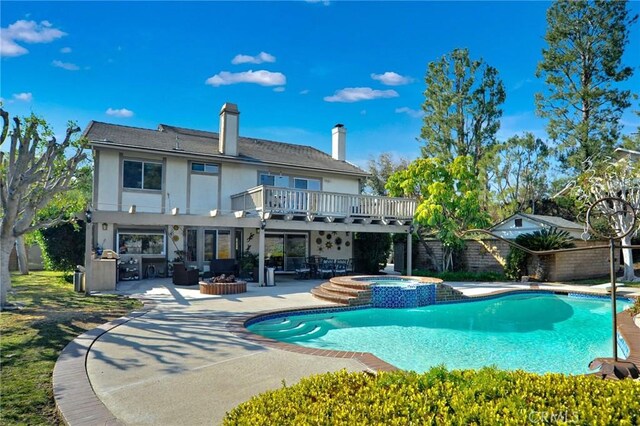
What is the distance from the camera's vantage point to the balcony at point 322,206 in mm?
15969

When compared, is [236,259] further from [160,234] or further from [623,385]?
[623,385]

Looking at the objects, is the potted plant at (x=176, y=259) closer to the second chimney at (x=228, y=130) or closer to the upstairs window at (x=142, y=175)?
the upstairs window at (x=142, y=175)

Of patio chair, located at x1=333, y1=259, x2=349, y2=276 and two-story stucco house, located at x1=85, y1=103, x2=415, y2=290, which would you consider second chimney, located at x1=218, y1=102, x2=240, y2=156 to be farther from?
patio chair, located at x1=333, y1=259, x2=349, y2=276

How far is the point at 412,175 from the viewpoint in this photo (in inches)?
787

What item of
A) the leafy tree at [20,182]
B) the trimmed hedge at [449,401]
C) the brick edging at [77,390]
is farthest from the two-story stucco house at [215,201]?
the trimmed hedge at [449,401]

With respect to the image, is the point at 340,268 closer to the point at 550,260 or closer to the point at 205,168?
the point at 205,168

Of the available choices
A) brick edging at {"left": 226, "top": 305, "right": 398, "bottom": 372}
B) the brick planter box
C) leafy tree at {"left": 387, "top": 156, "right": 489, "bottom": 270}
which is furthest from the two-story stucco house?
brick edging at {"left": 226, "top": 305, "right": 398, "bottom": 372}

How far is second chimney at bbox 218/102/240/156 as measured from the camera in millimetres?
18891

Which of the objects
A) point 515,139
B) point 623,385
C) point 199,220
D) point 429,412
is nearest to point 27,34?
point 199,220

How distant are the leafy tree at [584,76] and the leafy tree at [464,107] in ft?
11.4

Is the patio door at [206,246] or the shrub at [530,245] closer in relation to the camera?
the patio door at [206,246]

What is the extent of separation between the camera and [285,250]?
20453 mm

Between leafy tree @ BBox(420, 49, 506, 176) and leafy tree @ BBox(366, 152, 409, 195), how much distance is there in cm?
563

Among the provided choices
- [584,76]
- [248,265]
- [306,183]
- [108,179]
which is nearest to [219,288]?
[248,265]
